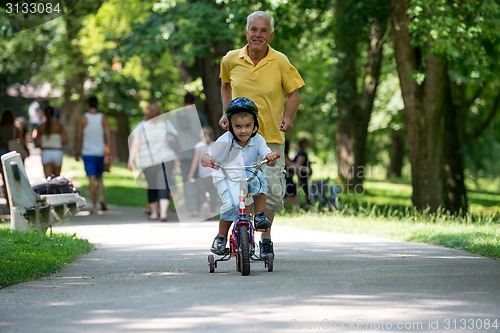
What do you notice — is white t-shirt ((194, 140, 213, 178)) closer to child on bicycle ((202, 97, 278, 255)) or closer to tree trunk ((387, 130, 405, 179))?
child on bicycle ((202, 97, 278, 255))

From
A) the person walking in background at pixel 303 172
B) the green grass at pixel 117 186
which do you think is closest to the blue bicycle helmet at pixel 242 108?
the person walking in background at pixel 303 172

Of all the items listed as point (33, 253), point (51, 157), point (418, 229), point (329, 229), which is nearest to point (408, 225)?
point (418, 229)

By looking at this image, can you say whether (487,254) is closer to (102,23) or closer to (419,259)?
(419,259)

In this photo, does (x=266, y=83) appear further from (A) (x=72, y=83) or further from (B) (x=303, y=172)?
(A) (x=72, y=83)

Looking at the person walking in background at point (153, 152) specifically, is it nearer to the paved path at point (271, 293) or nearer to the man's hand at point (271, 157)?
the paved path at point (271, 293)

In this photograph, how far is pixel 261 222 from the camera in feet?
33.7

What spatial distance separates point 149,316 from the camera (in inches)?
302

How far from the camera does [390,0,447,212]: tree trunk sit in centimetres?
2198

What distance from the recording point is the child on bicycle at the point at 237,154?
10.4m

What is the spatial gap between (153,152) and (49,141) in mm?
2750

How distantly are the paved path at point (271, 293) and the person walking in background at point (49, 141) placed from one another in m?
9.10

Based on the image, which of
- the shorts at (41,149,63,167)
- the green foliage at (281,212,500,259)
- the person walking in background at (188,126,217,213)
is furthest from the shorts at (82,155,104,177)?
the green foliage at (281,212,500,259)

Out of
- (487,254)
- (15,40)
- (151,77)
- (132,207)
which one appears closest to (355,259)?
(487,254)

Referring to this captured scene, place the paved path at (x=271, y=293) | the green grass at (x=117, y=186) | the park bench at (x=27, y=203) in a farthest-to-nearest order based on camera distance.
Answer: the green grass at (x=117, y=186)
the park bench at (x=27, y=203)
the paved path at (x=271, y=293)
